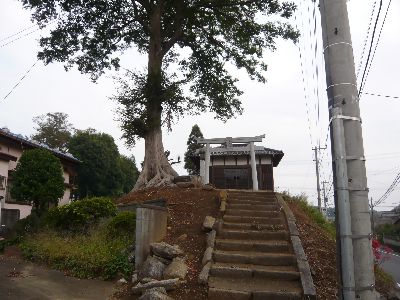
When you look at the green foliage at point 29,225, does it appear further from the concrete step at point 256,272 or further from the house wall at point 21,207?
the concrete step at point 256,272

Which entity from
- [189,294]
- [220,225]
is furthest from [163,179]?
[189,294]

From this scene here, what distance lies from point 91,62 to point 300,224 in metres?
12.9

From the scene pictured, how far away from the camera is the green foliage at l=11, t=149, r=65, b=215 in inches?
463

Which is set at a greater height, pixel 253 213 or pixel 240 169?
pixel 240 169

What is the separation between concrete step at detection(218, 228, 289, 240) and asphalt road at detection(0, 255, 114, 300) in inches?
121

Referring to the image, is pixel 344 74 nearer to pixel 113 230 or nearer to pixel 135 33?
pixel 113 230

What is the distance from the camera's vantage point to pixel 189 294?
6555 mm

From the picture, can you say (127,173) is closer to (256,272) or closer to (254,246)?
(254,246)

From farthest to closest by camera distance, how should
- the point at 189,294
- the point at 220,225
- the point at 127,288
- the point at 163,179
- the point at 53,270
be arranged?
the point at 163,179, the point at 220,225, the point at 53,270, the point at 127,288, the point at 189,294

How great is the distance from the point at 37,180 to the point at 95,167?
19.4 m

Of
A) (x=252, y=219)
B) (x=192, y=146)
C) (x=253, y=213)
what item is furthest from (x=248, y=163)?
(x=252, y=219)

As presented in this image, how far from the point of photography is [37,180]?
39.0 feet

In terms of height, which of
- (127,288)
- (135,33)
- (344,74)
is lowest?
(127,288)

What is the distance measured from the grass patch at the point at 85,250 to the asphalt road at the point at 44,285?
0.32 m
